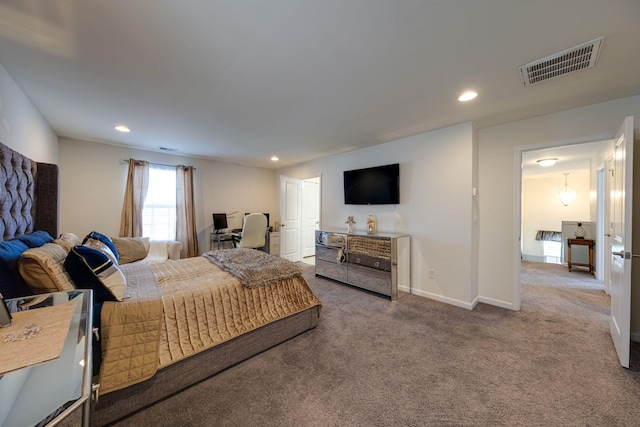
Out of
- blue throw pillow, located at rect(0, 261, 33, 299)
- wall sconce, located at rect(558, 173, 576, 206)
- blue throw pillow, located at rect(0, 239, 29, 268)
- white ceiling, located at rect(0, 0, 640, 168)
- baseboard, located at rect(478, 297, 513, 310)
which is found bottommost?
baseboard, located at rect(478, 297, 513, 310)

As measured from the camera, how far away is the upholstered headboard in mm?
1731

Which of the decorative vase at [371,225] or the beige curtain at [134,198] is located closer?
the decorative vase at [371,225]

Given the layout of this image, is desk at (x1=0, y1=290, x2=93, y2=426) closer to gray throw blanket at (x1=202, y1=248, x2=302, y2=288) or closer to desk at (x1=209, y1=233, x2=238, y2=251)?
gray throw blanket at (x1=202, y1=248, x2=302, y2=288)

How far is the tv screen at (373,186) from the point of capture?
3.68 meters

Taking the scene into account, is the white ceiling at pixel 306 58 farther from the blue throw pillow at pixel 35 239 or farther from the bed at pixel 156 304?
the blue throw pillow at pixel 35 239

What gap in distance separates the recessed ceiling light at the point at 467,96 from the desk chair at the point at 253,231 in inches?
146

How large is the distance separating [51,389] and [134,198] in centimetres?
442

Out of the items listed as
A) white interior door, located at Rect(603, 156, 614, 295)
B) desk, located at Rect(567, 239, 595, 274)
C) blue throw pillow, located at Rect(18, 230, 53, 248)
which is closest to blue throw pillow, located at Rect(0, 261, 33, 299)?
blue throw pillow, located at Rect(18, 230, 53, 248)

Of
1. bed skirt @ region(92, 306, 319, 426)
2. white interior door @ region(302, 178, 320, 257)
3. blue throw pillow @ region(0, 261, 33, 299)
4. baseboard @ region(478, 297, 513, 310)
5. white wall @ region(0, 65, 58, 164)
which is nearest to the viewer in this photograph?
blue throw pillow @ region(0, 261, 33, 299)

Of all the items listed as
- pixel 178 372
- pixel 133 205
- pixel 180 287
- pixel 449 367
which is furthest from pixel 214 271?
pixel 133 205

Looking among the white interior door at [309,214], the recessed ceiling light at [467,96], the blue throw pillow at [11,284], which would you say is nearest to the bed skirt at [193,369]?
the blue throw pillow at [11,284]

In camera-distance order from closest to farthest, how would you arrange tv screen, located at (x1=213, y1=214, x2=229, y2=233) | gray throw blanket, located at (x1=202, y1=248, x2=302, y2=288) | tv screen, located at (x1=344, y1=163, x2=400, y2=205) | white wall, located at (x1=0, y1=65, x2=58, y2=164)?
white wall, located at (x1=0, y1=65, x2=58, y2=164)
gray throw blanket, located at (x1=202, y1=248, x2=302, y2=288)
tv screen, located at (x1=344, y1=163, x2=400, y2=205)
tv screen, located at (x1=213, y1=214, x2=229, y2=233)

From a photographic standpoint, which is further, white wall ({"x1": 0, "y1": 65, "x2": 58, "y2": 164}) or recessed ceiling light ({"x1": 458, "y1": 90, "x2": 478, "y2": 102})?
recessed ceiling light ({"x1": 458, "y1": 90, "x2": 478, "y2": 102})

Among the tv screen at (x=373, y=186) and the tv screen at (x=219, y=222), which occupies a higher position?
the tv screen at (x=373, y=186)
